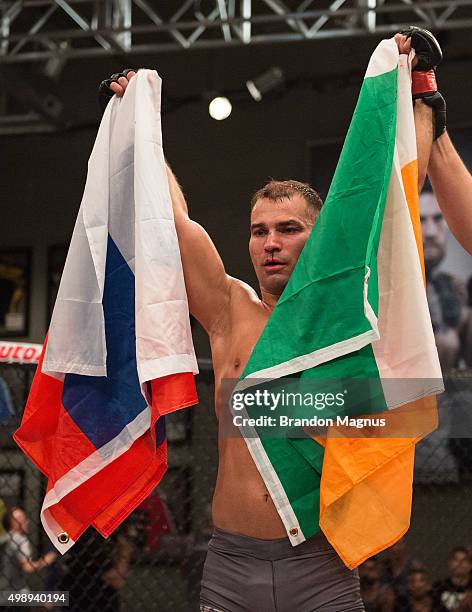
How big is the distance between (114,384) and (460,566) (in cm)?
166

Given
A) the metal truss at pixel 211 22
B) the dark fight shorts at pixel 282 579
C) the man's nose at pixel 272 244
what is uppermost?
the metal truss at pixel 211 22

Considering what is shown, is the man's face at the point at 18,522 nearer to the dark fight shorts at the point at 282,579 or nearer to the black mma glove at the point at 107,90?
the dark fight shorts at the point at 282,579

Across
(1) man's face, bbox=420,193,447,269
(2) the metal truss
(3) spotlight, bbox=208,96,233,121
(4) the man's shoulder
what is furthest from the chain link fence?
(3) spotlight, bbox=208,96,233,121

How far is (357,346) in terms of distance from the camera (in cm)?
189

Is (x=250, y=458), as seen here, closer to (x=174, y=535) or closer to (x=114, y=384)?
(x=114, y=384)

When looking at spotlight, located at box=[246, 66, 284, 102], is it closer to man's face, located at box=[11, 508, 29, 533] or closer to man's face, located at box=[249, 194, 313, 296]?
man's face, located at box=[11, 508, 29, 533]

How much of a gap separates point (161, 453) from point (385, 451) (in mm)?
535

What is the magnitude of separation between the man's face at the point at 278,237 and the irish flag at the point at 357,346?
0.41 feet

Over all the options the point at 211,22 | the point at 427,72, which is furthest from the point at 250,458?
the point at 211,22

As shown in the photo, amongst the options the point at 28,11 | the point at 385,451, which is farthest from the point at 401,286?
the point at 28,11

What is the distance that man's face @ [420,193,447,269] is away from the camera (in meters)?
6.37

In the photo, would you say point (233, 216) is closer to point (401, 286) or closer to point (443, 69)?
point (443, 69)

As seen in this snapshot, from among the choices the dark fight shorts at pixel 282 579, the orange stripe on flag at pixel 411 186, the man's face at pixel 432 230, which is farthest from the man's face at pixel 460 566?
the man's face at pixel 432 230

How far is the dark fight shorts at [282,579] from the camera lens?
6.35ft
